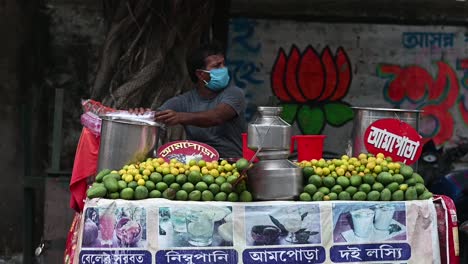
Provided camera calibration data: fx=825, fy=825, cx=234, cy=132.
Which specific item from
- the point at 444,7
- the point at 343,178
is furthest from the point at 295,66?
the point at 343,178

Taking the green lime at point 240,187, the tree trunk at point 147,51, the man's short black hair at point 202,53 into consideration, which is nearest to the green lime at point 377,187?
the green lime at point 240,187

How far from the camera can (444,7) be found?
968cm

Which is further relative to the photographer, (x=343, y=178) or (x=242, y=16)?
(x=242, y=16)

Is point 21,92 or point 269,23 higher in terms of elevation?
point 269,23

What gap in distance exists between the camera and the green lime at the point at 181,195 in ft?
14.1

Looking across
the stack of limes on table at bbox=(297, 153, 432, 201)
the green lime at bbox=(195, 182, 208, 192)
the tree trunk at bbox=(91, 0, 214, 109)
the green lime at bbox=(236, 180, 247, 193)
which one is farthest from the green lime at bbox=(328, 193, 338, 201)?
the tree trunk at bbox=(91, 0, 214, 109)

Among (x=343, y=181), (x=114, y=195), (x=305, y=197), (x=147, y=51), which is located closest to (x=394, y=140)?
(x=343, y=181)

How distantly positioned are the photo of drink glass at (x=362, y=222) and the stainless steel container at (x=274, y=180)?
1.09 feet

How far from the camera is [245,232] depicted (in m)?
4.29

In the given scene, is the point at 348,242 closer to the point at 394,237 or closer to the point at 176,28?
the point at 394,237

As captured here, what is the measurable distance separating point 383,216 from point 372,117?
76 centimetres

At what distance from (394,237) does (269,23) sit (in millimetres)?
5343

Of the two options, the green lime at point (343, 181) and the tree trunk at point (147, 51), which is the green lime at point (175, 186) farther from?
the tree trunk at point (147, 51)

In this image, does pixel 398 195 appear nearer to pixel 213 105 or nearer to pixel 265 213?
pixel 265 213
